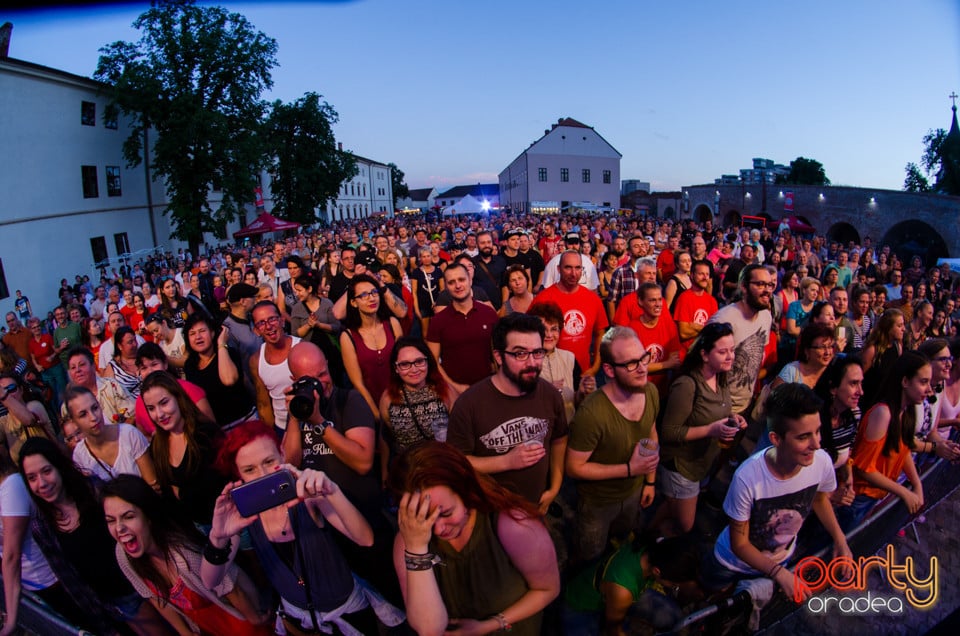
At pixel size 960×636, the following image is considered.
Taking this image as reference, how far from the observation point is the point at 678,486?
309 centimetres

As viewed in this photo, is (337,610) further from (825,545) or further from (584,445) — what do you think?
(825,545)

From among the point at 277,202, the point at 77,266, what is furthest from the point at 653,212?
the point at 77,266

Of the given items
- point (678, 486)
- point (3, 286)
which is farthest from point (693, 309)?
point (3, 286)

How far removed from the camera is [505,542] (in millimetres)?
1776

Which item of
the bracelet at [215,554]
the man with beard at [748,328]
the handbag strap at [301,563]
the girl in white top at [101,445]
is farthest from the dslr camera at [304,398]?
the man with beard at [748,328]

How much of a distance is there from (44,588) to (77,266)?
24112 millimetres

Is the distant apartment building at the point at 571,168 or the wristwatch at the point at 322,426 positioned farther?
the distant apartment building at the point at 571,168

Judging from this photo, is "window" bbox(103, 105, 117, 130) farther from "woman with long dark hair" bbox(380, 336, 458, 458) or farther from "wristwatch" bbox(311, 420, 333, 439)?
"wristwatch" bbox(311, 420, 333, 439)

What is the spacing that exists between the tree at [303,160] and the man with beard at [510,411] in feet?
123

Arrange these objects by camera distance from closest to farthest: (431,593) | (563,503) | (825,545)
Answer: (431,593) < (825,545) < (563,503)

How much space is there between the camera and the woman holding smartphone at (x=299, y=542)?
1996 millimetres

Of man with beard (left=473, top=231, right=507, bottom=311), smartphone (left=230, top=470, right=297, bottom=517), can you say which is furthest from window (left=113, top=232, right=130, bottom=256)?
smartphone (left=230, top=470, right=297, bottom=517)

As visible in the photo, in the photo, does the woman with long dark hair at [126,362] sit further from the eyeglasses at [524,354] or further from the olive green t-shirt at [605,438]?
the olive green t-shirt at [605,438]

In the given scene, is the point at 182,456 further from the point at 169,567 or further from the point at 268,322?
the point at 268,322
